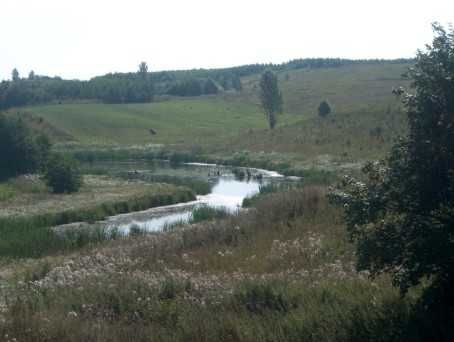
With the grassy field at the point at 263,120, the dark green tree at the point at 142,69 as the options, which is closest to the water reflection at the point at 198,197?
the grassy field at the point at 263,120

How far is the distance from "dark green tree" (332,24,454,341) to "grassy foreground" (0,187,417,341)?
57cm

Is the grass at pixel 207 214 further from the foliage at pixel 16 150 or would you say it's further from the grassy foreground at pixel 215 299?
the foliage at pixel 16 150

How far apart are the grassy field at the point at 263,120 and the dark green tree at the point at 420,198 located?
39.9 m

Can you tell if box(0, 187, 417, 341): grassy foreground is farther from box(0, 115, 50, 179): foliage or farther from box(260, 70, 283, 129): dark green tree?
box(260, 70, 283, 129): dark green tree

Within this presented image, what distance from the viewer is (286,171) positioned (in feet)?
183

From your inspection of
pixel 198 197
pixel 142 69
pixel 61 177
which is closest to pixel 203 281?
pixel 198 197

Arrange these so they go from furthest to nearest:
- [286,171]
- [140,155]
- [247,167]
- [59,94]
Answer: [59,94]
[140,155]
[247,167]
[286,171]

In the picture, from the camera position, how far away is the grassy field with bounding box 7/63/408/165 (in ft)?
216

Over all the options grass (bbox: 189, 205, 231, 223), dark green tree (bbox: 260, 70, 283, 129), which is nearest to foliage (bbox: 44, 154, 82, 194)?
grass (bbox: 189, 205, 231, 223)

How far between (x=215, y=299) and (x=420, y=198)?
4.14m

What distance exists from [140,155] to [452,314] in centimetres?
7008

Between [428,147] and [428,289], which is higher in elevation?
[428,147]

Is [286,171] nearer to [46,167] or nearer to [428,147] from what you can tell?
[46,167]

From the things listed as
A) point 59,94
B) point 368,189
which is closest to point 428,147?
point 368,189
